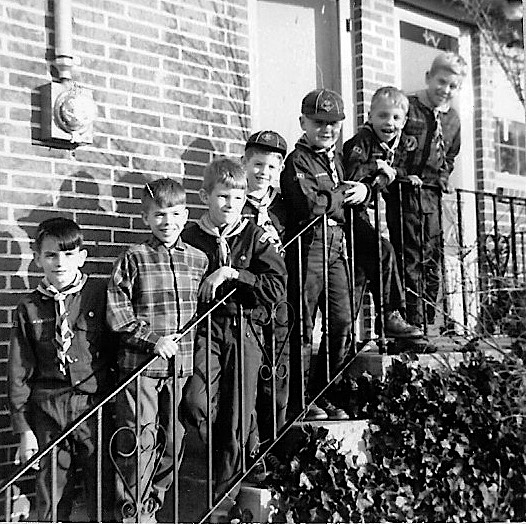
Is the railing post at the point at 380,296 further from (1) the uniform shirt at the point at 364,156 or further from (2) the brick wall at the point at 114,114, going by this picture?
(2) the brick wall at the point at 114,114

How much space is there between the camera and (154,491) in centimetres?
392

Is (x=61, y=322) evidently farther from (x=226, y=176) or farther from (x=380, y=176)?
(x=380, y=176)

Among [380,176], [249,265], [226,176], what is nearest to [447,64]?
[380,176]

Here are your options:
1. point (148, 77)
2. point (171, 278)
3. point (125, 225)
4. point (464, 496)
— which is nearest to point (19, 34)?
point (148, 77)

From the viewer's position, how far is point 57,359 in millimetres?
3795

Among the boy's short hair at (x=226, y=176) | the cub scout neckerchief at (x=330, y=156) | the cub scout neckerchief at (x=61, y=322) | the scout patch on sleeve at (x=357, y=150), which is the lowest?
the cub scout neckerchief at (x=61, y=322)

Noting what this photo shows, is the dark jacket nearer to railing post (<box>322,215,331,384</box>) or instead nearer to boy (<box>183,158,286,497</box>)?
railing post (<box>322,215,331,384</box>)

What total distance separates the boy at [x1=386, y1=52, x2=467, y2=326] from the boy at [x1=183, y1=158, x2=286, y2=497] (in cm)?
143

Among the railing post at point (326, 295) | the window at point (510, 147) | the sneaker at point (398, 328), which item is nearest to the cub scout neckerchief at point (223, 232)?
the railing post at point (326, 295)

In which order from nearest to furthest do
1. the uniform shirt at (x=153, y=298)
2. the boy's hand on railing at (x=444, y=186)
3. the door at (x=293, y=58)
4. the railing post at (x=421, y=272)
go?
the uniform shirt at (x=153, y=298), the railing post at (x=421, y=272), the boy's hand on railing at (x=444, y=186), the door at (x=293, y=58)

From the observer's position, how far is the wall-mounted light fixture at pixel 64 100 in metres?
4.30

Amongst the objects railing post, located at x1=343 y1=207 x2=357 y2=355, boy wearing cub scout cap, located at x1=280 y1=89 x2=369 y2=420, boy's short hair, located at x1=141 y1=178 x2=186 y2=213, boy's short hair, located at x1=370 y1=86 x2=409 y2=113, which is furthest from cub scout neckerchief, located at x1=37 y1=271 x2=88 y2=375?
boy's short hair, located at x1=370 y1=86 x2=409 y2=113

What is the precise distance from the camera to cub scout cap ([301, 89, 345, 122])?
15.3ft

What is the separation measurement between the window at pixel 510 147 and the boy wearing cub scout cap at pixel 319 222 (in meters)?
3.40
